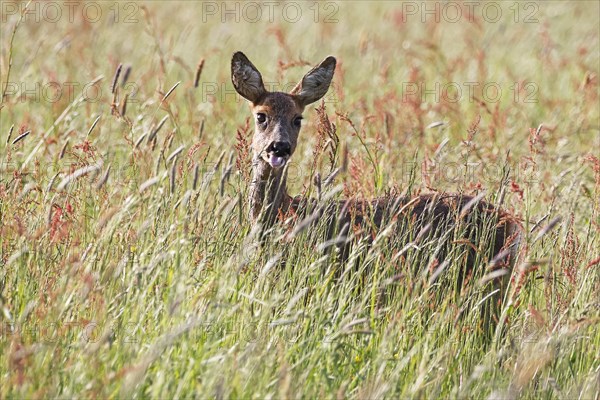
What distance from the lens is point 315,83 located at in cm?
732

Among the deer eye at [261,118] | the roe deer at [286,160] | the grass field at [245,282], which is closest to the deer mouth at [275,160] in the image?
the roe deer at [286,160]

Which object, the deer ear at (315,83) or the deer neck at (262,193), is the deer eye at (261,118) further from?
the deer ear at (315,83)

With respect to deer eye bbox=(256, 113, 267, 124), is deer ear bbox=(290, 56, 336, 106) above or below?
above

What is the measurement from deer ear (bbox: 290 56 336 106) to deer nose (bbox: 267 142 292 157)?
0.69 meters

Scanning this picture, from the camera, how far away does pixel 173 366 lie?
4.28 meters

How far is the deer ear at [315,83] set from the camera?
723 cm

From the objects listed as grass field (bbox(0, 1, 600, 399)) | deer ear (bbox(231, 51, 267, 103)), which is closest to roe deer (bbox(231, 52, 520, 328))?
deer ear (bbox(231, 51, 267, 103))

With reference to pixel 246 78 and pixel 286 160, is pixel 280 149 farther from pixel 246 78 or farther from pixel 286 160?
pixel 246 78

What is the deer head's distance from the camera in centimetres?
667

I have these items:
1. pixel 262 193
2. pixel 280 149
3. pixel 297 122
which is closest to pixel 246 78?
pixel 297 122

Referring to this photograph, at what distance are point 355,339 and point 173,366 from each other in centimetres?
117

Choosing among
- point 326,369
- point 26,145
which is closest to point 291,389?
point 326,369

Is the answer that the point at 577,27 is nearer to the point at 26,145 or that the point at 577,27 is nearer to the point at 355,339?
the point at 26,145

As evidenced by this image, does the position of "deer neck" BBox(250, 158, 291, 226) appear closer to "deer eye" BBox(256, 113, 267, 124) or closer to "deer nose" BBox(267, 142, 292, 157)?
"deer nose" BBox(267, 142, 292, 157)
